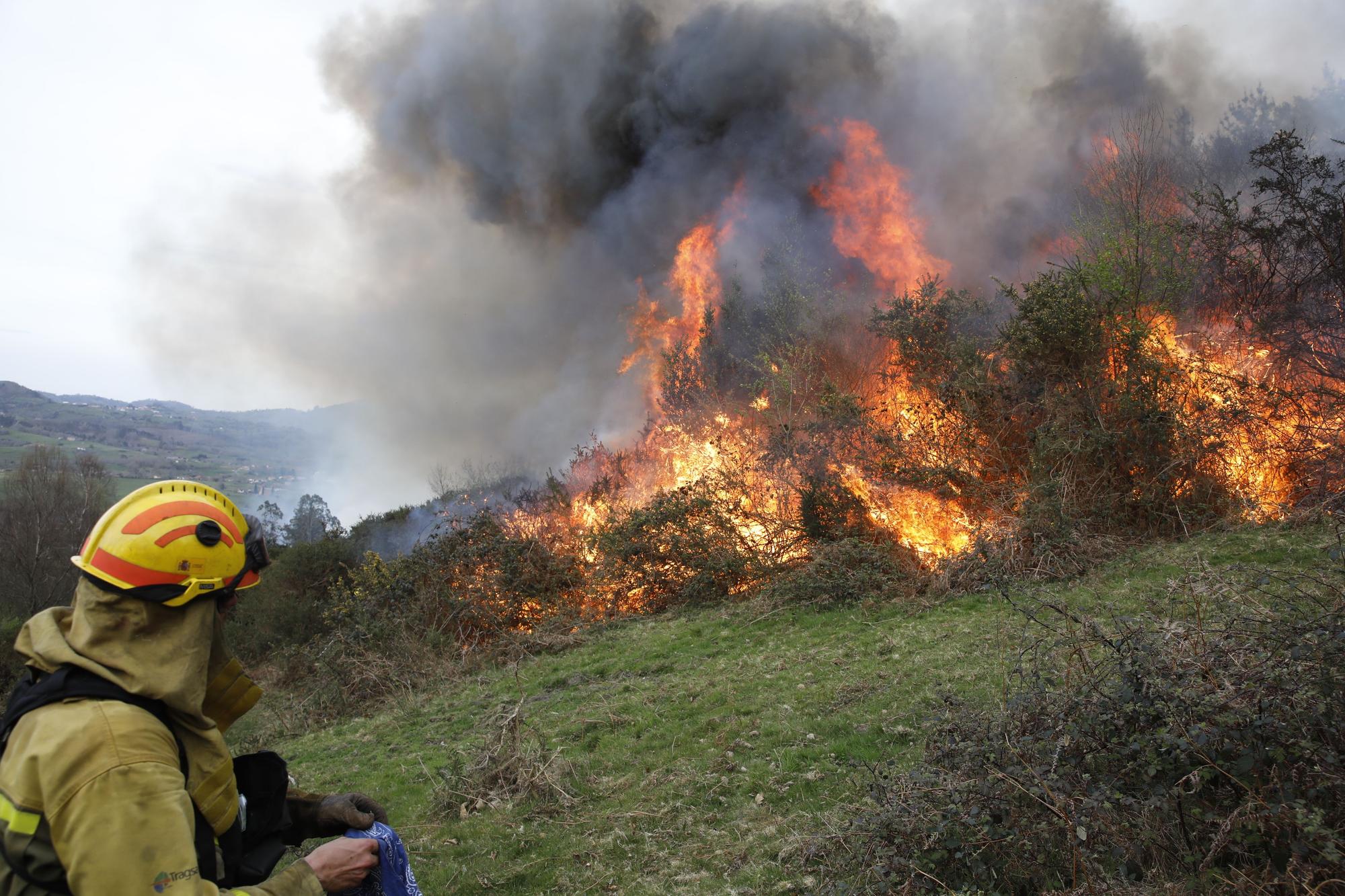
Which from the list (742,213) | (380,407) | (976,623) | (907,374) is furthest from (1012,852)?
(380,407)

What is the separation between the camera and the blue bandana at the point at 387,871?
2598 mm

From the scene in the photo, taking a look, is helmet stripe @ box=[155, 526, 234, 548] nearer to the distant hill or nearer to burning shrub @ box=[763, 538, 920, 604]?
burning shrub @ box=[763, 538, 920, 604]

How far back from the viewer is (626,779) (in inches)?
265

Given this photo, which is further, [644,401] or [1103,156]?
[644,401]

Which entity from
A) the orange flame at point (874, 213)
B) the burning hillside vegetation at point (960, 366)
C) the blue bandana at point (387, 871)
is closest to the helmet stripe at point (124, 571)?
the blue bandana at point (387, 871)

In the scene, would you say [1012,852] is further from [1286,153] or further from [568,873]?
[1286,153]

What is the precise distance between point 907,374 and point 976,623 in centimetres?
856

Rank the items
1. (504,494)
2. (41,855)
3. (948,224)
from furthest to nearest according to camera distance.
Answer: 1. (948,224)
2. (504,494)
3. (41,855)

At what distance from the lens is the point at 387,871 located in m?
2.63

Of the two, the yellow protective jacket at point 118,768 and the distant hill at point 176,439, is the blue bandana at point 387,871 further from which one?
the distant hill at point 176,439

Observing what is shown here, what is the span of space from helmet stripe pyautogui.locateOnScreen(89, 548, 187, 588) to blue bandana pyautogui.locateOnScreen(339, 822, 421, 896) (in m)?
1.15

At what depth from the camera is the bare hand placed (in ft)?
7.88

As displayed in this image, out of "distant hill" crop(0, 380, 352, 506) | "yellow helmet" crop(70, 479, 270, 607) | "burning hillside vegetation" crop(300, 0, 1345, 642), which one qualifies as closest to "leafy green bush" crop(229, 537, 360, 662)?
"burning hillside vegetation" crop(300, 0, 1345, 642)

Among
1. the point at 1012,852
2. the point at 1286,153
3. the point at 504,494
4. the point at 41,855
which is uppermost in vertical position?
the point at 1286,153
